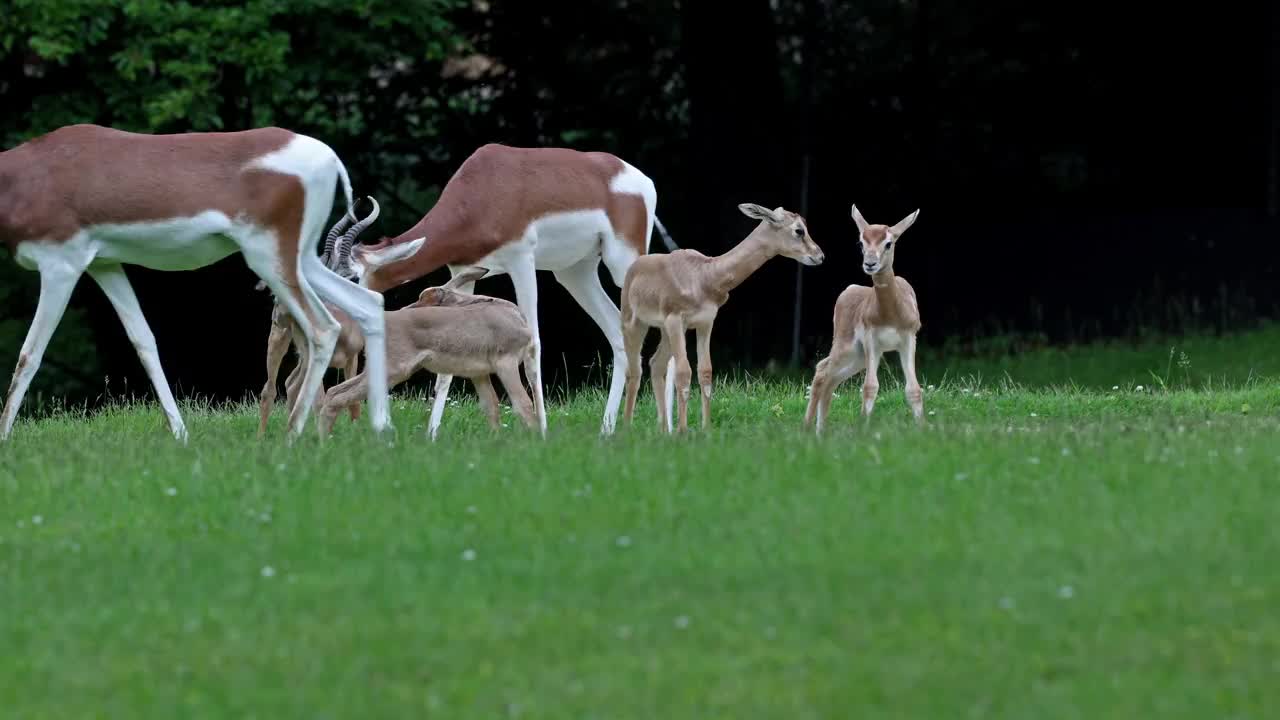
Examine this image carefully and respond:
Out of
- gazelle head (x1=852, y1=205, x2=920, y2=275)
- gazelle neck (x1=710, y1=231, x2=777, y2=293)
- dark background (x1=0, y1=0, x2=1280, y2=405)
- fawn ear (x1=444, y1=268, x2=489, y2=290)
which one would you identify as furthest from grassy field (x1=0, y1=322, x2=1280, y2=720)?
dark background (x1=0, y1=0, x2=1280, y2=405)

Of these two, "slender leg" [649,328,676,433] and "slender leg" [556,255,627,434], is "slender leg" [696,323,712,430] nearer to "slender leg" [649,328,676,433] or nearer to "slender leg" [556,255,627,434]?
"slender leg" [649,328,676,433]

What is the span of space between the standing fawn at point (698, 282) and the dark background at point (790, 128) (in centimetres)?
691

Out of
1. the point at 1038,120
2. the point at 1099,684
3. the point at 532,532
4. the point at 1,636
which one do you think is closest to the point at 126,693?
the point at 1,636

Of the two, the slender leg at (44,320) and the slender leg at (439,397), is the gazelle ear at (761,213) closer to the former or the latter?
the slender leg at (439,397)

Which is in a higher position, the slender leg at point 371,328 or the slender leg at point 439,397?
the slender leg at point 371,328

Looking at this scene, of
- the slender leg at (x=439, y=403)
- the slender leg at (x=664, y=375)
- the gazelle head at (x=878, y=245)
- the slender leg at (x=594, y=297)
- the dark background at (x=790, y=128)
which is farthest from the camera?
the dark background at (x=790, y=128)

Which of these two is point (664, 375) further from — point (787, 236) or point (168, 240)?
point (168, 240)

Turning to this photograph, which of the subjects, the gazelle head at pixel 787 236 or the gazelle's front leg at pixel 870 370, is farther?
the gazelle head at pixel 787 236

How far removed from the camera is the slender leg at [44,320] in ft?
36.4

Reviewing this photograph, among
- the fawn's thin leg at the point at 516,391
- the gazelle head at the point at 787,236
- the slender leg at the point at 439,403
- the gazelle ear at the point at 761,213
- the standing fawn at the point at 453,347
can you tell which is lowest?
the slender leg at the point at 439,403

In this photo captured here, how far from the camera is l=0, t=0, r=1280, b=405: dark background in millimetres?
19062

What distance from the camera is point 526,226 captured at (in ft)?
41.4

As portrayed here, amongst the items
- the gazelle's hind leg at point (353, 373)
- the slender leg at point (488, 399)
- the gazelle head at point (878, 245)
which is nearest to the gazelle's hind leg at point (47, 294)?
the gazelle's hind leg at point (353, 373)

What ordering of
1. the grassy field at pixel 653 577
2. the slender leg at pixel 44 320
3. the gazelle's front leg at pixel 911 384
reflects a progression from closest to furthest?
the grassy field at pixel 653 577 < the slender leg at pixel 44 320 < the gazelle's front leg at pixel 911 384
